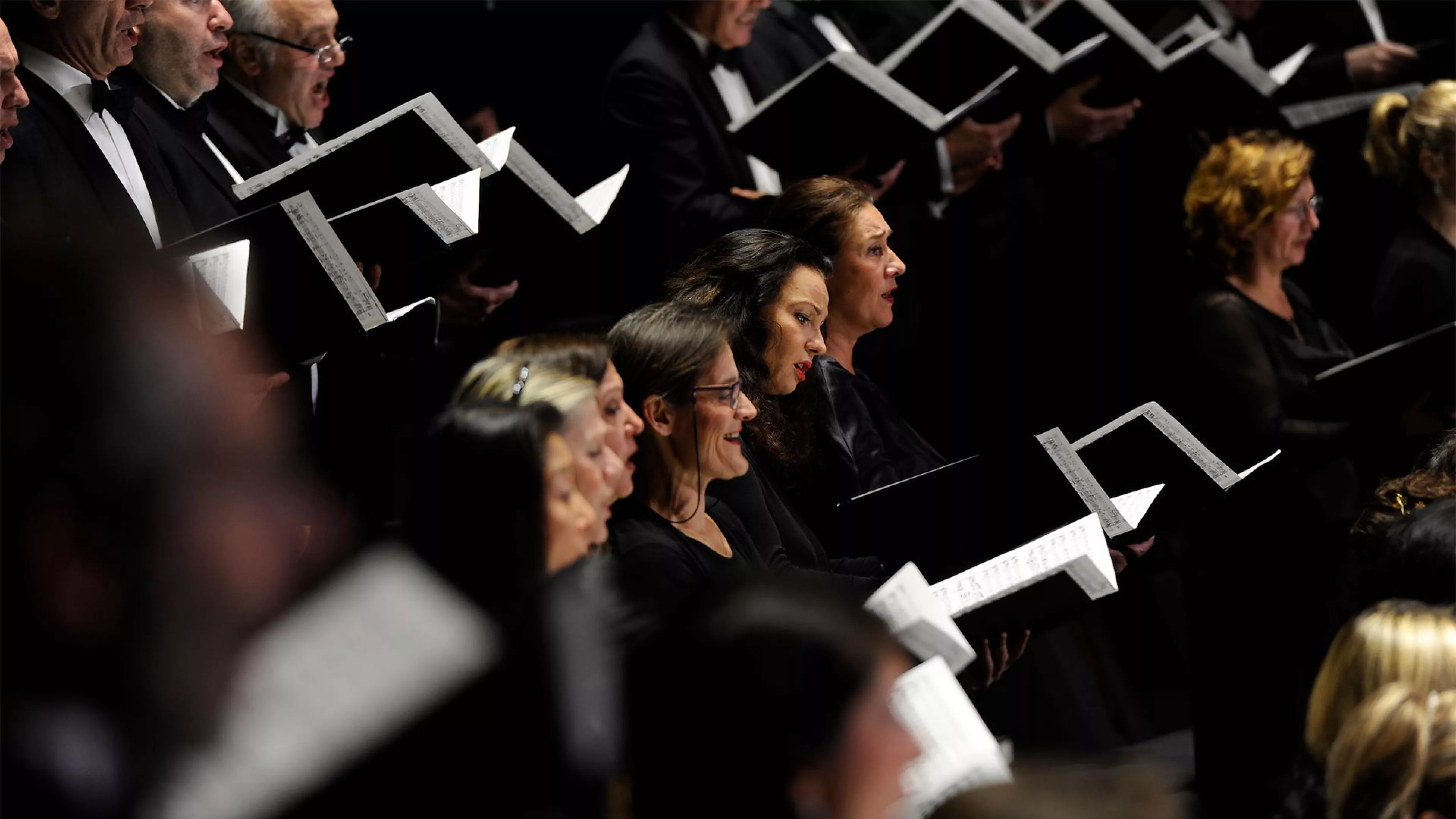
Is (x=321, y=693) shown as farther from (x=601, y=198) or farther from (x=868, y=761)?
(x=601, y=198)

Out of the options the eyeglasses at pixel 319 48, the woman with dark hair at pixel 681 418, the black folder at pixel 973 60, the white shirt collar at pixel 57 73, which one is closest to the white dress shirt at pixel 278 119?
the eyeglasses at pixel 319 48

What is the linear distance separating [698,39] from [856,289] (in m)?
0.95

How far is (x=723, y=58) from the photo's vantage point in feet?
14.1

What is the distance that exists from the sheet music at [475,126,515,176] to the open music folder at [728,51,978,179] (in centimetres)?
67

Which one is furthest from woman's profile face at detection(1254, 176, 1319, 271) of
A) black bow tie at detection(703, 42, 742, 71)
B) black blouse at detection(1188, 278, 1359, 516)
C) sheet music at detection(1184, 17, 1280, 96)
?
black bow tie at detection(703, 42, 742, 71)

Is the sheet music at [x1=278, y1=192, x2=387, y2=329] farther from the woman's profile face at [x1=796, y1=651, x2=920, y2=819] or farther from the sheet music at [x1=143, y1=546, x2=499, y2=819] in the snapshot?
the woman's profile face at [x1=796, y1=651, x2=920, y2=819]

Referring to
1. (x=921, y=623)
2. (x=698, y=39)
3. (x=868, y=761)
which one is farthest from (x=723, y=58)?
(x=868, y=761)

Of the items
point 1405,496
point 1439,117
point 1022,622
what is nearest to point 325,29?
point 1022,622

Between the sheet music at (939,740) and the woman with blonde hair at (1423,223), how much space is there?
296 cm

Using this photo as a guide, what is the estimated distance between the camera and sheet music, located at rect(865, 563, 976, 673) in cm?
221

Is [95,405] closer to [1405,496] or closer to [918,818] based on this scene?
[918,818]

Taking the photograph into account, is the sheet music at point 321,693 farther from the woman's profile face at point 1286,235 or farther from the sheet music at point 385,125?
the woman's profile face at point 1286,235

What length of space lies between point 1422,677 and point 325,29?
239cm

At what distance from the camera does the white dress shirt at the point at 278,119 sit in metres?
3.53
